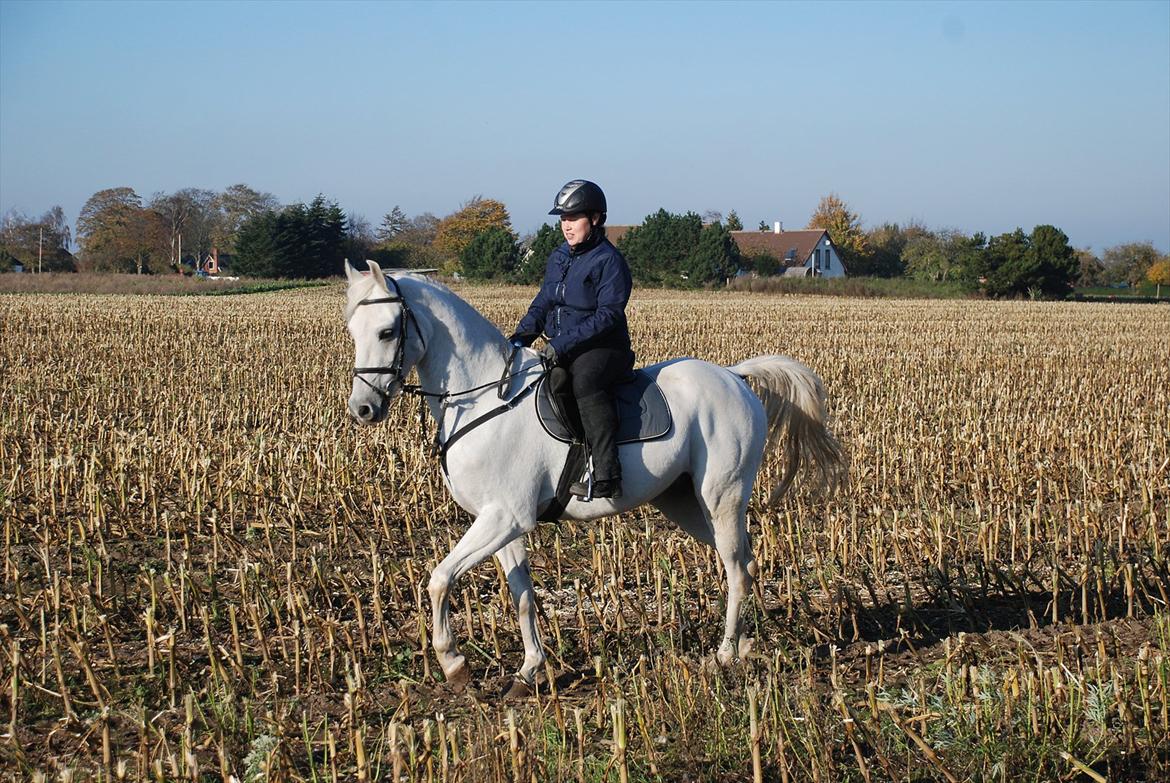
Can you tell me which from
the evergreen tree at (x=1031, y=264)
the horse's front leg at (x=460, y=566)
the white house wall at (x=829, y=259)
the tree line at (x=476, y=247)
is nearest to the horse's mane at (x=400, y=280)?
the horse's front leg at (x=460, y=566)

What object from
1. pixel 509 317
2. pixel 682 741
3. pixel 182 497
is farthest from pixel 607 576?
pixel 509 317

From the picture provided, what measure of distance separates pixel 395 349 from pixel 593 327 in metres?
1.00

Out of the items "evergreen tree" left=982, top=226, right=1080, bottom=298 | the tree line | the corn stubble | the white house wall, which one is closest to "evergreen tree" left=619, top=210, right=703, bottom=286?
the tree line

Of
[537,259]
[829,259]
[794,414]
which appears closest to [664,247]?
[537,259]

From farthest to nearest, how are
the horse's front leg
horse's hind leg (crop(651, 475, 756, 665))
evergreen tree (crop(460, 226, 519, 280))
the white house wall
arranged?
1. the white house wall
2. evergreen tree (crop(460, 226, 519, 280))
3. horse's hind leg (crop(651, 475, 756, 665))
4. the horse's front leg

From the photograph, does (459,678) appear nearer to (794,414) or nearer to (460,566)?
(460,566)

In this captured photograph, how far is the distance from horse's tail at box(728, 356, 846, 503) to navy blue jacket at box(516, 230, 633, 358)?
4.47 feet

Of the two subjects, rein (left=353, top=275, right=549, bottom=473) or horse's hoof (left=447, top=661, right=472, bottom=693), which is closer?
rein (left=353, top=275, right=549, bottom=473)

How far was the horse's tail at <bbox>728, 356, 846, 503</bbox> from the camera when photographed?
273 inches

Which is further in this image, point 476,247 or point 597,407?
point 476,247

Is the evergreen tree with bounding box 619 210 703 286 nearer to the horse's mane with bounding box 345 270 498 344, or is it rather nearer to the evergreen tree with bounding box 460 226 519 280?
the evergreen tree with bounding box 460 226 519 280

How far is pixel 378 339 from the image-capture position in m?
5.36

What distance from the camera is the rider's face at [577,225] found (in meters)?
5.80

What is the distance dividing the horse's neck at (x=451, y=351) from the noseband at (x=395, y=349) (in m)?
0.14
